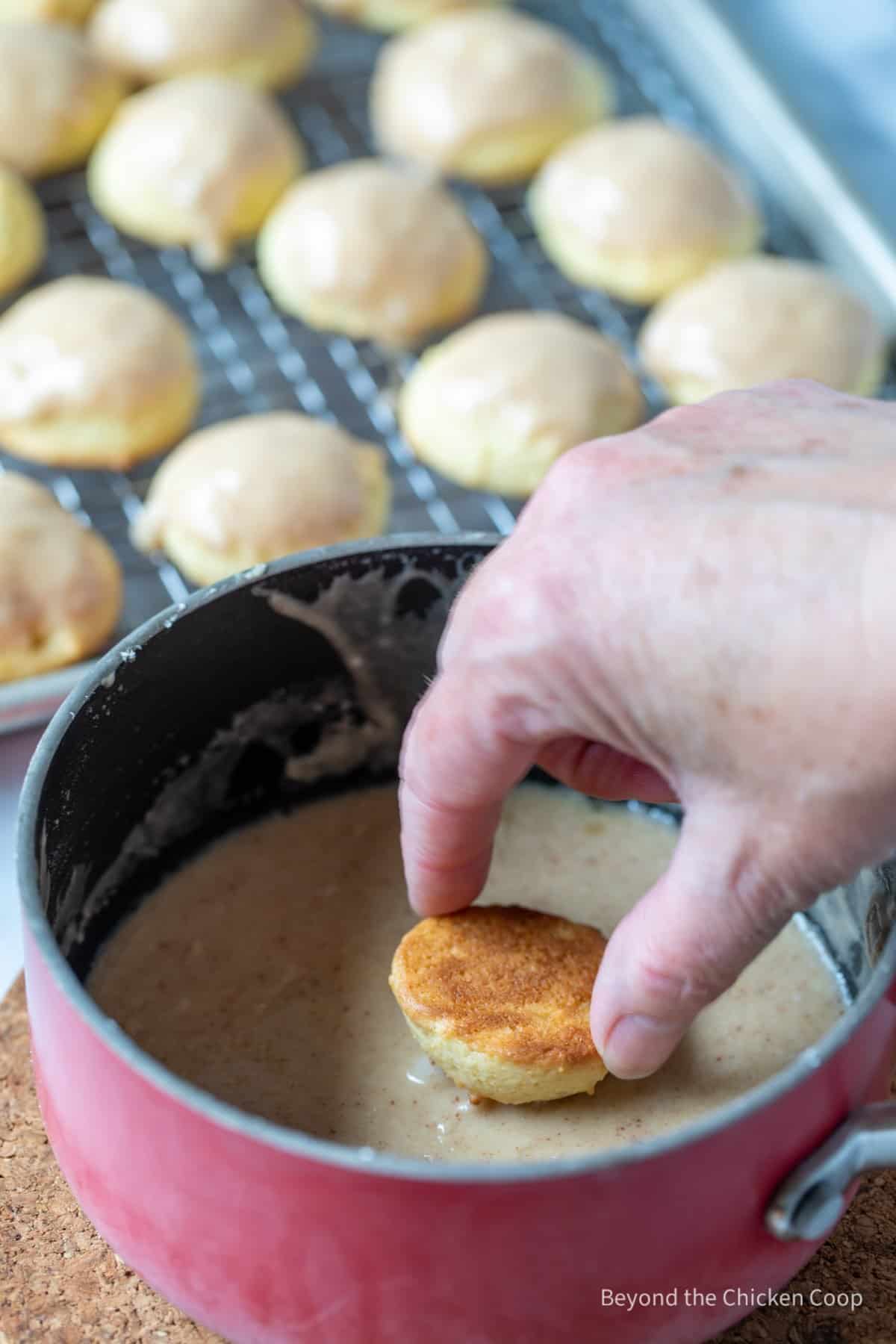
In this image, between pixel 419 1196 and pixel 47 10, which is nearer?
pixel 419 1196

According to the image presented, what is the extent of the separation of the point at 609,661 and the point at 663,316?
0.97m

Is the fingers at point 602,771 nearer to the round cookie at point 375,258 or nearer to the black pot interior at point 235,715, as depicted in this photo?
the black pot interior at point 235,715

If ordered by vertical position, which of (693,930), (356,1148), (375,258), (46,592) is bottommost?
(46,592)

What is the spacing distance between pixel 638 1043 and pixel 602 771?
15 cm

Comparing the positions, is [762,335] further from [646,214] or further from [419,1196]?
[419,1196]

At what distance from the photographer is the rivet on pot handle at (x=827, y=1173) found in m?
0.61

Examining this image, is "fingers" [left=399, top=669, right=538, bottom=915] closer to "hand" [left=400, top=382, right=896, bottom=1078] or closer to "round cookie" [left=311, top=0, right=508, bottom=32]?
"hand" [left=400, top=382, right=896, bottom=1078]

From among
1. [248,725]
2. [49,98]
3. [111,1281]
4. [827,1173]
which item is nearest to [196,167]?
[49,98]

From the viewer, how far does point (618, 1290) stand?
0.61 metres

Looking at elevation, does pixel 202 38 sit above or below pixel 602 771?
below

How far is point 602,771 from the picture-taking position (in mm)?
774

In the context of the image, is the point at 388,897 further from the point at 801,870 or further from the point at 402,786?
the point at 801,870

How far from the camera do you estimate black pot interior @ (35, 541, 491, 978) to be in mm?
829

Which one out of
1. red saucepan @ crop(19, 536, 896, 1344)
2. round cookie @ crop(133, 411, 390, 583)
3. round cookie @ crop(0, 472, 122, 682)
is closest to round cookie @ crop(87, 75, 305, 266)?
round cookie @ crop(133, 411, 390, 583)
